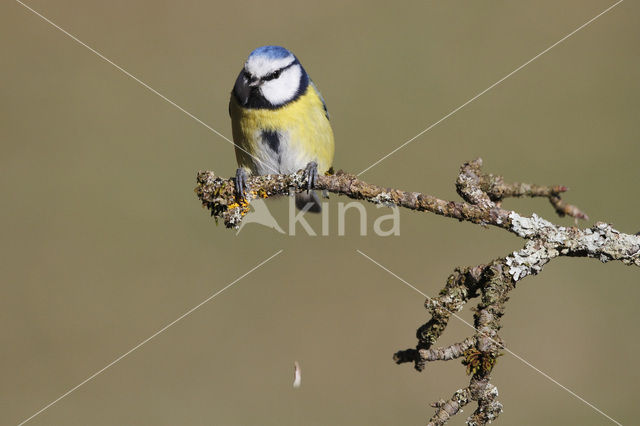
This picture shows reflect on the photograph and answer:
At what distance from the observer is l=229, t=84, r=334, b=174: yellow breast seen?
9.80 ft

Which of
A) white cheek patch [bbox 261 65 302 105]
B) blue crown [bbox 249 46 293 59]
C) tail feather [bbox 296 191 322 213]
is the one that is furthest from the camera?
tail feather [bbox 296 191 322 213]

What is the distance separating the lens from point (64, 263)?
187 inches

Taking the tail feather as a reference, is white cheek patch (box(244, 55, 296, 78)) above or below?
above

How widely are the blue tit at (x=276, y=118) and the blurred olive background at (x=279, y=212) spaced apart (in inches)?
39.3

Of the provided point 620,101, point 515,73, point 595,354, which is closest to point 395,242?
point 595,354

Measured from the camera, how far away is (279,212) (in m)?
4.25

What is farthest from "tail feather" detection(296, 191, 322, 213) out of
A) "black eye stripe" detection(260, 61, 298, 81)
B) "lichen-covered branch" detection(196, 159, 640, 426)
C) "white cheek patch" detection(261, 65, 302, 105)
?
"lichen-covered branch" detection(196, 159, 640, 426)

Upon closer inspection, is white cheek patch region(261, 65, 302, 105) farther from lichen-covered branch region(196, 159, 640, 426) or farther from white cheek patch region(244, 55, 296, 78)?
lichen-covered branch region(196, 159, 640, 426)

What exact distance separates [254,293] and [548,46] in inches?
127

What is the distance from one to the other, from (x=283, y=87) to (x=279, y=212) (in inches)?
56.7

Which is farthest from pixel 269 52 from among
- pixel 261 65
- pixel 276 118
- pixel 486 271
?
pixel 486 271

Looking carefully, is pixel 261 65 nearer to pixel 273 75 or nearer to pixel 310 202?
pixel 273 75

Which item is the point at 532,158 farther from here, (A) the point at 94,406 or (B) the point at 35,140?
(B) the point at 35,140

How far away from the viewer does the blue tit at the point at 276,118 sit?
2.83m
